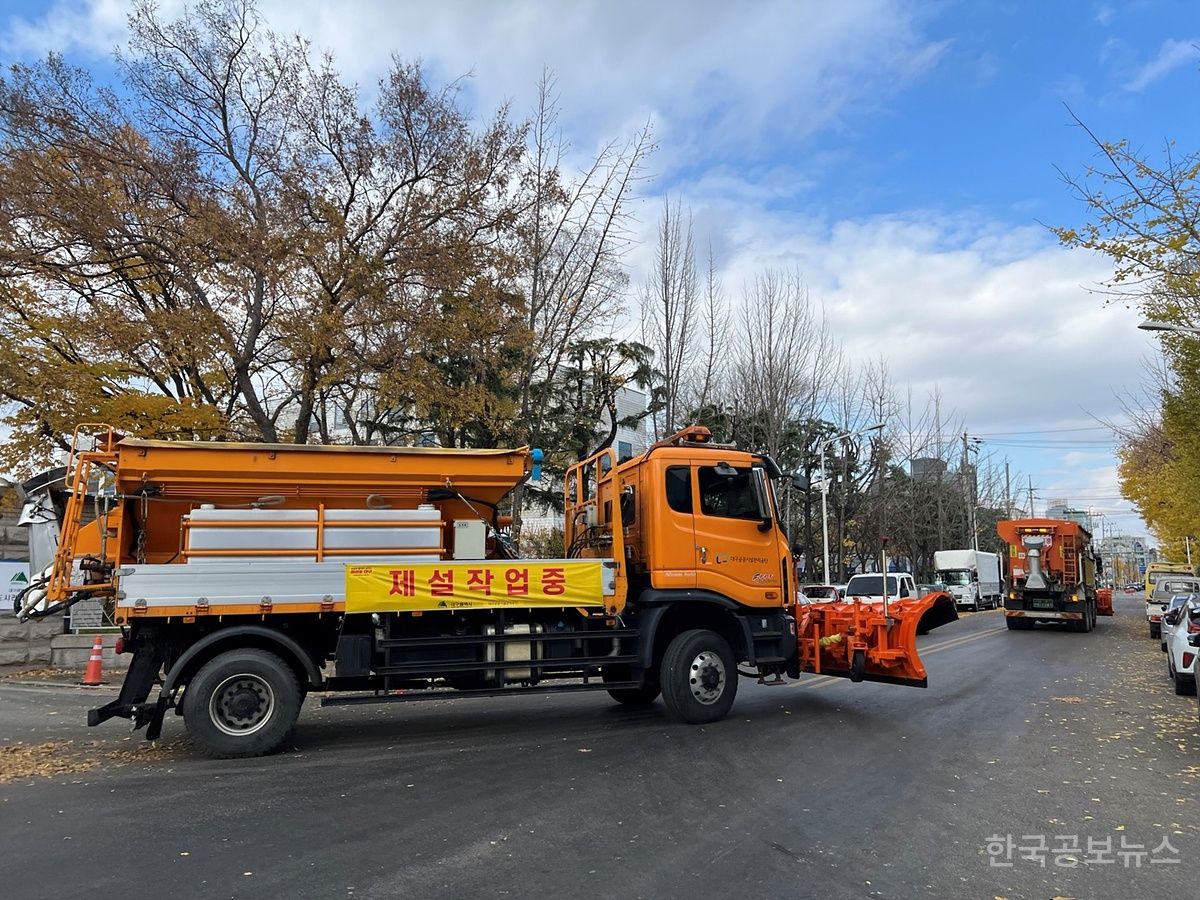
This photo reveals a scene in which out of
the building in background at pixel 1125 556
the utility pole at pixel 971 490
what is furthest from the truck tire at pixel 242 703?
the building in background at pixel 1125 556

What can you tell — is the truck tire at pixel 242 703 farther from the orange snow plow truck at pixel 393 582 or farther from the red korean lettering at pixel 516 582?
the red korean lettering at pixel 516 582

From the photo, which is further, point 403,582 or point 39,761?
point 403,582

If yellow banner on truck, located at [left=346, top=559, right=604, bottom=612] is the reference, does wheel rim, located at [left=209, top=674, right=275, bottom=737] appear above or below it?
below

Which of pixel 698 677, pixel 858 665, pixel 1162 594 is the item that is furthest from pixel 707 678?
pixel 1162 594

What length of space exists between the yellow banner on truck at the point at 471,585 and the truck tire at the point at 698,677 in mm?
1156

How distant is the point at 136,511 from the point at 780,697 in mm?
8231

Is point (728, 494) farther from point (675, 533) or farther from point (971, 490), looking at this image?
point (971, 490)

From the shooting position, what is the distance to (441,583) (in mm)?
8148

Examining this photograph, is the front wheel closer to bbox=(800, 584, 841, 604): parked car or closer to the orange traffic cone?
bbox=(800, 584, 841, 604): parked car

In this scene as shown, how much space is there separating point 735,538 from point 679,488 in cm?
92

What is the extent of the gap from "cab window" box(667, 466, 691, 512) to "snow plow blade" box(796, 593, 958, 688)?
2270mm

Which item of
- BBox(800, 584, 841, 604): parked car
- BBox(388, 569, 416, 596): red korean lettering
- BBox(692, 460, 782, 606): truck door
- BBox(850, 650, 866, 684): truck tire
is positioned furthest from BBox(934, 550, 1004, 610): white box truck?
BBox(388, 569, 416, 596): red korean lettering

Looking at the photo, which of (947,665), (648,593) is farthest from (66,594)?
(947,665)

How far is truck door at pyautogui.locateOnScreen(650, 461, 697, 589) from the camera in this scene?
9086mm
